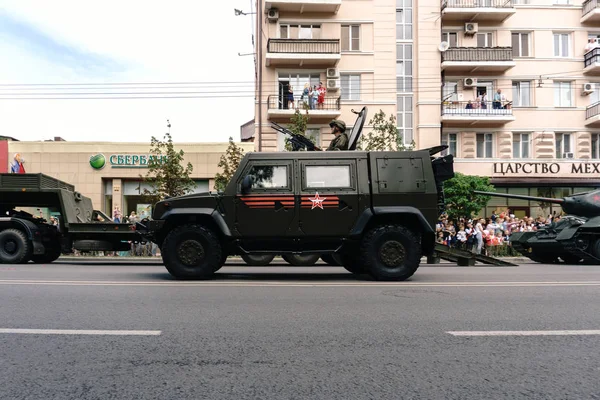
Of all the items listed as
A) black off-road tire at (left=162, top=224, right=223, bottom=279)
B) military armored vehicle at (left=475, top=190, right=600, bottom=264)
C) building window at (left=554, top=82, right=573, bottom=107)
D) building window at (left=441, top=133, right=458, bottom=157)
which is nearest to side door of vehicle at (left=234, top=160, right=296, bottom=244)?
black off-road tire at (left=162, top=224, right=223, bottom=279)

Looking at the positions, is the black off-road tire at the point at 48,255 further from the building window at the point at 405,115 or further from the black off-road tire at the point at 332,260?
the building window at the point at 405,115

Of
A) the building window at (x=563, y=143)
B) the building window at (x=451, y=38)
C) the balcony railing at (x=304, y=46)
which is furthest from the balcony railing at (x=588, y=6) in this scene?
the balcony railing at (x=304, y=46)

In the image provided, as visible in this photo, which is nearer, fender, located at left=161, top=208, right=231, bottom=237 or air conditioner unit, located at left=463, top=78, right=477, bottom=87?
fender, located at left=161, top=208, right=231, bottom=237

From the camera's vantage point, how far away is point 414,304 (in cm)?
646

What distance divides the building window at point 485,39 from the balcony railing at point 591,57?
539 centimetres

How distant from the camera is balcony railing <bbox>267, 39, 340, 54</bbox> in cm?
2841

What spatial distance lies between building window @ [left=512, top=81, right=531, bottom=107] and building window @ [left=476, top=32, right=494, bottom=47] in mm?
2709

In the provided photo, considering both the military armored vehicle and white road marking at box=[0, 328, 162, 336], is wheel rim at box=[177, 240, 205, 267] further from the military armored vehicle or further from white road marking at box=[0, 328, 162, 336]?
the military armored vehicle

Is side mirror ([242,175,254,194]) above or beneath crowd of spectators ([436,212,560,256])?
above

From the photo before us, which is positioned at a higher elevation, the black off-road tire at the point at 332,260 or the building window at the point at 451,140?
the building window at the point at 451,140

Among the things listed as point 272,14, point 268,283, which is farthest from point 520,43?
point 268,283

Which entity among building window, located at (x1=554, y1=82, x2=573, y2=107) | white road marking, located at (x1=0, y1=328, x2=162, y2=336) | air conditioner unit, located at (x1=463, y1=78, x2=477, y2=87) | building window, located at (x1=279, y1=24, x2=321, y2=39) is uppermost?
building window, located at (x1=279, y1=24, x2=321, y2=39)

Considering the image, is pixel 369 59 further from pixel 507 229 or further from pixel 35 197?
pixel 35 197

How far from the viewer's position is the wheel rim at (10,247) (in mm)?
13664
